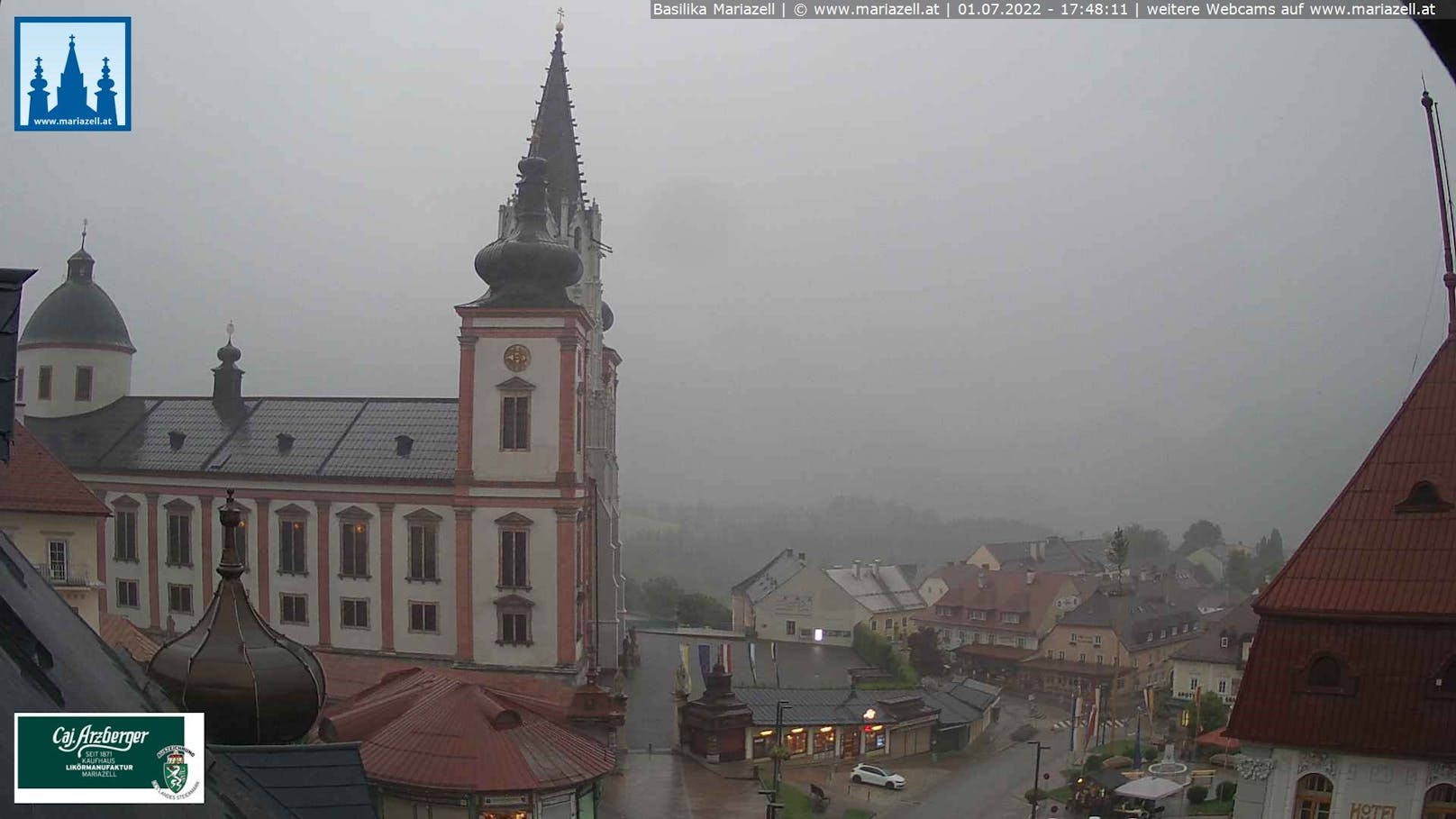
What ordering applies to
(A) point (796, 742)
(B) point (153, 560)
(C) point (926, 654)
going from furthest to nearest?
(B) point (153, 560) → (C) point (926, 654) → (A) point (796, 742)

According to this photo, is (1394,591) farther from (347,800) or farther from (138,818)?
(138,818)

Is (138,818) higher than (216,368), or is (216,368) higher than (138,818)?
(216,368)

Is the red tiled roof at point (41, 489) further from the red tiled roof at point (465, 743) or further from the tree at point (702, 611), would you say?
the tree at point (702, 611)

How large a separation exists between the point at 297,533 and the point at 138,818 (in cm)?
2125

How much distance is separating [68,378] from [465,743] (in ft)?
66.6

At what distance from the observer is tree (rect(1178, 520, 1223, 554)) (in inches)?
611

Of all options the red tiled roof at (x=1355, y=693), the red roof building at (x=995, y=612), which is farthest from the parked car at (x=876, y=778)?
Result: the red tiled roof at (x=1355, y=693)

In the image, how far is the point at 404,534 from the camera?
22.0m

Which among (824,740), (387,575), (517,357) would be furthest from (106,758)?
(387,575)

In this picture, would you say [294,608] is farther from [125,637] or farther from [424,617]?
[125,637]

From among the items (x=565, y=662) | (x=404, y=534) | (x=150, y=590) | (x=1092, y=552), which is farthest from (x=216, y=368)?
(x=1092, y=552)

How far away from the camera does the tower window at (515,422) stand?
2103 centimetres

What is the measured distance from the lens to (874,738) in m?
20.2

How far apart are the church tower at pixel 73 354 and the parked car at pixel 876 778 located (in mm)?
20893
